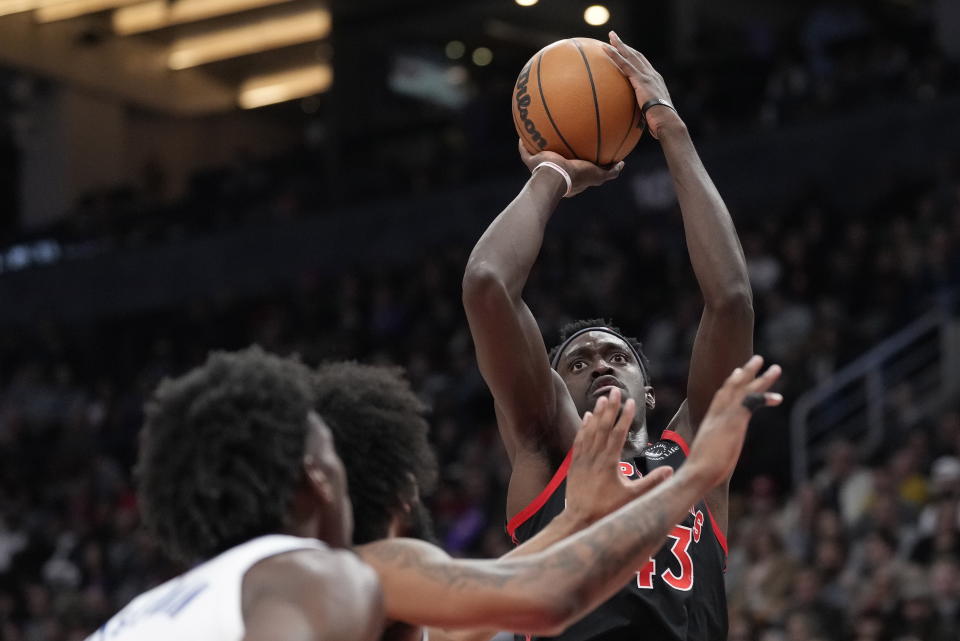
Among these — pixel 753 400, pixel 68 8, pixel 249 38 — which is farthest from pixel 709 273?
pixel 249 38

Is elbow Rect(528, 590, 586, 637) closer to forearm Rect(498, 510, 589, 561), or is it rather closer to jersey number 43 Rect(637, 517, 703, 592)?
forearm Rect(498, 510, 589, 561)

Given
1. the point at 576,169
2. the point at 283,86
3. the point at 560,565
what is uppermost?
the point at 576,169

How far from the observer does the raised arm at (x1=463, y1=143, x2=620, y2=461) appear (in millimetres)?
3840

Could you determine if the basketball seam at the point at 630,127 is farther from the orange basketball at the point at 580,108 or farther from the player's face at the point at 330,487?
the player's face at the point at 330,487

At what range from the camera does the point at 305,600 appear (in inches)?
101

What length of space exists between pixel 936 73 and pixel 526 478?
1043 cm

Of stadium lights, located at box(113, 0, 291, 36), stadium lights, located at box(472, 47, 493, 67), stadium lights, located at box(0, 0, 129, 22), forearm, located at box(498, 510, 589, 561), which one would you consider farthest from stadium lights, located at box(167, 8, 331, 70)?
forearm, located at box(498, 510, 589, 561)

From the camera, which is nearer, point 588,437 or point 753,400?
point 753,400

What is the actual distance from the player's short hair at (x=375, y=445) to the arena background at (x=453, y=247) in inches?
213

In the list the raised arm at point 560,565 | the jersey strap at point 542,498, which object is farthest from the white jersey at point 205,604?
the jersey strap at point 542,498

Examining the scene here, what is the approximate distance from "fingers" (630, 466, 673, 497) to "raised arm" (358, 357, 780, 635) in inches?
12.5

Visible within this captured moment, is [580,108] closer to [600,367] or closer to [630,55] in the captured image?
[630,55]

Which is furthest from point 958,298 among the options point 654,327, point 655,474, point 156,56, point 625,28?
point 156,56

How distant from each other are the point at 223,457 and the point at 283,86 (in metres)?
20.9
